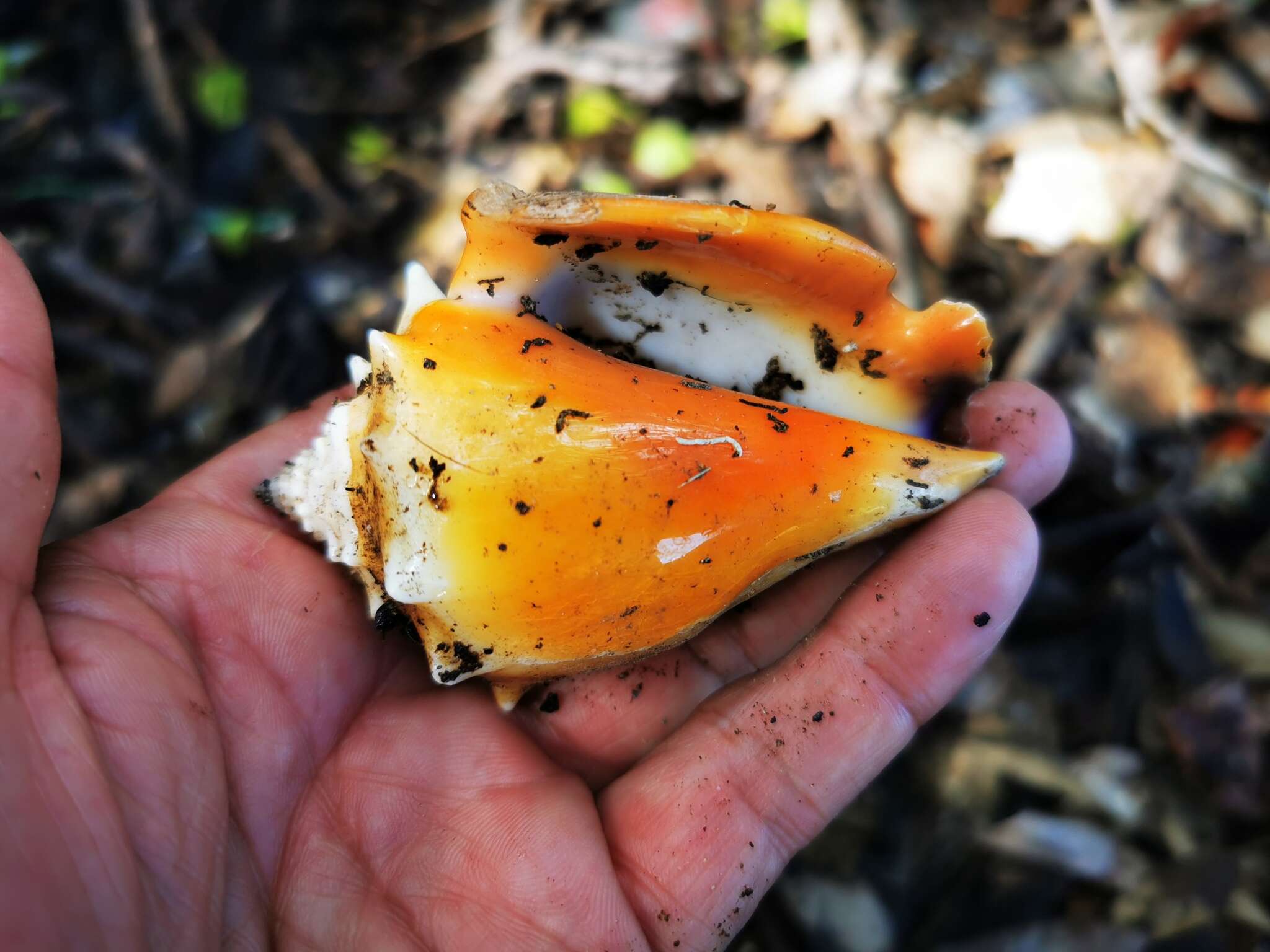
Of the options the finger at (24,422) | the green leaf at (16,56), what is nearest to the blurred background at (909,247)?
the green leaf at (16,56)

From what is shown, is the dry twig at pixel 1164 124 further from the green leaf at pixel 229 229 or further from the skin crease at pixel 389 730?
the green leaf at pixel 229 229

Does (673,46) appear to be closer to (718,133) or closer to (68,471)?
(718,133)

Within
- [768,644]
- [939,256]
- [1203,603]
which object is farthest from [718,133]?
[1203,603]

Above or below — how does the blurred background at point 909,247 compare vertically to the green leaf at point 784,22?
below

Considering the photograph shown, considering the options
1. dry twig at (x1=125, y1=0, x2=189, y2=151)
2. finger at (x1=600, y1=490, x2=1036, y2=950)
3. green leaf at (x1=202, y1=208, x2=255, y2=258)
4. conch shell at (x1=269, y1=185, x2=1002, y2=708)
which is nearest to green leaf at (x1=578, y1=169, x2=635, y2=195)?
green leaf at (x1=202, y1=208, x2=255, y2=258)

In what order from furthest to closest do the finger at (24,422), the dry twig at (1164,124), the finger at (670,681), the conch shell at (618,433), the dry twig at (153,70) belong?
the dry twig at (153,70) < the dry twig at (1164,124) < the finger at (670,681) < the conch shell at (618,433) < the finger at (24,422)

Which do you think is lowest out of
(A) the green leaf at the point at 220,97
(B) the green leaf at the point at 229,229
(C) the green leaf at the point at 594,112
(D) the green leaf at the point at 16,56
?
(B) the green leaf at the point at 229,229

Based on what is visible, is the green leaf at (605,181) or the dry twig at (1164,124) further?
the green leaf at (605,181)

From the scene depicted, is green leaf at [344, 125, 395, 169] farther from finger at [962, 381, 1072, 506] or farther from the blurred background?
finger at [962, 381, 1072, 506]
